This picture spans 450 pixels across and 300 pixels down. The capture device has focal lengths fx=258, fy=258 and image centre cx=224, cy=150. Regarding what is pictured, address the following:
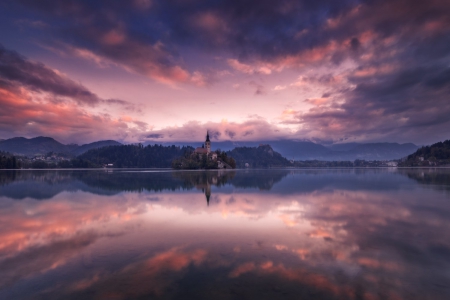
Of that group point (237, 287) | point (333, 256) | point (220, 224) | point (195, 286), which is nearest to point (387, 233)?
point (333, 256)

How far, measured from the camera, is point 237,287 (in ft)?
28.6

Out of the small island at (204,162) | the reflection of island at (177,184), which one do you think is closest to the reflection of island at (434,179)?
the reflection of island at (177,184)

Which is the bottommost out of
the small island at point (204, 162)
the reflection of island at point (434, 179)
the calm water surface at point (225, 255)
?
the calm water surface at point (225, 255)

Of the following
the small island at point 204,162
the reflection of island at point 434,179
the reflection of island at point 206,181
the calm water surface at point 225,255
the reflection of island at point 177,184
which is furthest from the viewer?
the small island at point 204,162

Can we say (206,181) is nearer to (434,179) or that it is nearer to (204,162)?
(434,179)

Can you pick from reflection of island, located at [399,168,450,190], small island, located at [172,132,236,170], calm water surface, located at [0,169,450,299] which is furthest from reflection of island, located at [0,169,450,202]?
small island, located at [172,132,236,170]

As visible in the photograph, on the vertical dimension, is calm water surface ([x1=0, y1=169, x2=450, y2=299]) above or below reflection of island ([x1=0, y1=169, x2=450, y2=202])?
below

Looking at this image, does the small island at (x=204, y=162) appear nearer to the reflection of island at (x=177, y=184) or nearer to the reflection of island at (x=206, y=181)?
the reflection of island at (x=206, y=181)

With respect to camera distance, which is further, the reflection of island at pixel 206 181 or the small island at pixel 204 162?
the small island at pixel 204 162

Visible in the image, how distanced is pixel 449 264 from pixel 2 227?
2479 cm

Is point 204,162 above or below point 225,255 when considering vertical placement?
above

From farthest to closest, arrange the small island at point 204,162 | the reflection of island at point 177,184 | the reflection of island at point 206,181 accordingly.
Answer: the small island at point 204,162 < the reflection of island at point 206,181 < the reflection of island at point 177,184

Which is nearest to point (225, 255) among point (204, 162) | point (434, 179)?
point (434, 179)

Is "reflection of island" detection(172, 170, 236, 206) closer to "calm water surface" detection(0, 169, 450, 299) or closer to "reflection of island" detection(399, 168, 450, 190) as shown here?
"calm water surface" detection(0, 169, 450, 299)
